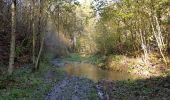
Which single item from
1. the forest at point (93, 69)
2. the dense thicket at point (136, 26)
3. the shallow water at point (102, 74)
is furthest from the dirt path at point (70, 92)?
the dense thicket at point (136, 26)

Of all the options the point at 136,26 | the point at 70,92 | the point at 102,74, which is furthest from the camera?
the point at 136,26

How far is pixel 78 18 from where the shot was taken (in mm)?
95688

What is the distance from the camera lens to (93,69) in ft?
122

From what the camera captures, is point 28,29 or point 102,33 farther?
point 102,33

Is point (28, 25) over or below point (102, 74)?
over

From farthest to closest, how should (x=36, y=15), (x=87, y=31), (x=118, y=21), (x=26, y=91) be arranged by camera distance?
1. (x=87, y=31)
2. (x=118, y=21)
3. (x=36, y=15)
4. (x=26, y=91)

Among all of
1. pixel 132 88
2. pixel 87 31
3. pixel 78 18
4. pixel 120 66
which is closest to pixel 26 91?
pixel 132 88

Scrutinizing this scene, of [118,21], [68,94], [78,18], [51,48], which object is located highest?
[78,18]

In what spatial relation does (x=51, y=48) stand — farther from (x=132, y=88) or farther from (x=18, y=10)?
(x=132, y=88)

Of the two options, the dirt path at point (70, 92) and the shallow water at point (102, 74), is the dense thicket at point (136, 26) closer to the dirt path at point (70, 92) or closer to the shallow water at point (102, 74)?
the shallow water at point (102, 74)

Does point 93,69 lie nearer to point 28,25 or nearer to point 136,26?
point 136,26

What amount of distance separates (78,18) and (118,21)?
178 feet

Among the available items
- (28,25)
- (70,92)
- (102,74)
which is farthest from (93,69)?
(70,92)

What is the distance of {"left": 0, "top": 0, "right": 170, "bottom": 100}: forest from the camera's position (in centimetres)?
1623
